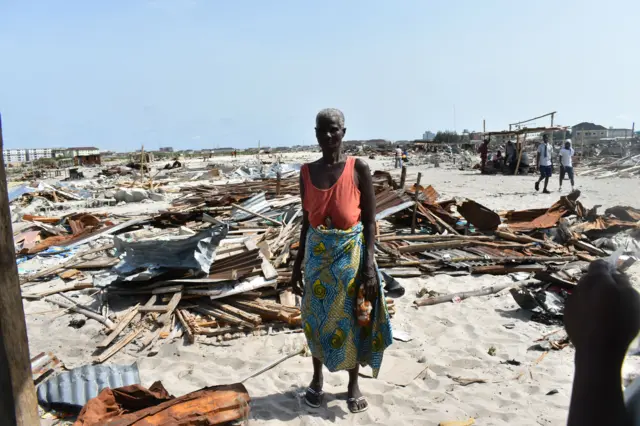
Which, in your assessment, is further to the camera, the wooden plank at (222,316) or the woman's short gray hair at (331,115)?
the wooden plank at (222,316)

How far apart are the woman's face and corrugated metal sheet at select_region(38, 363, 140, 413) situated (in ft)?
7.70

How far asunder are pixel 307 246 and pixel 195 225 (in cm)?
637

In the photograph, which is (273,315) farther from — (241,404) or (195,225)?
(195,225)

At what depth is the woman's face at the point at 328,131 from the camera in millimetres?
2793

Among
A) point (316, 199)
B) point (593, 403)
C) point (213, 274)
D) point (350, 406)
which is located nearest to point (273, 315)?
point (213, 274)

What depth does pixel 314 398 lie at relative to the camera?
320 centimetres

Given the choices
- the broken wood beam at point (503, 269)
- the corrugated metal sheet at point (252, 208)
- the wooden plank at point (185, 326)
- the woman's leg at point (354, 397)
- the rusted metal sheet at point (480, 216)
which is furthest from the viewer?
the corrugated metal sheet at point (252, 208)

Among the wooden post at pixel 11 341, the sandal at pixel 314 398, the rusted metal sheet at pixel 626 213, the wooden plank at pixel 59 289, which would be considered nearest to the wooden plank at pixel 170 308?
the wooden plank at pixel 59 289

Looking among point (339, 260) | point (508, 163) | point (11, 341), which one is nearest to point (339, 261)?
point (339, 260)

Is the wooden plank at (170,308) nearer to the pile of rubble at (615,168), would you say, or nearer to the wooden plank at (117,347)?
the wooden plank at (117,347)

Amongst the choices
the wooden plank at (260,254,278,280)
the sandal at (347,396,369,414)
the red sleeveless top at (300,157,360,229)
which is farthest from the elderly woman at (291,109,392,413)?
the wooden plank at (260,254,278,280)

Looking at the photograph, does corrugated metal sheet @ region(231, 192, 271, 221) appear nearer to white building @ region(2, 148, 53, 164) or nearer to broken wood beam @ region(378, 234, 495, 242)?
broken wood beam @ region(378, 234, 495, 242)

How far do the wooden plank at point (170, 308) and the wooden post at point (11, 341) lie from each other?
246 cm

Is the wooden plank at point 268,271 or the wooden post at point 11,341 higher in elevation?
the wooden post at point 11,341
